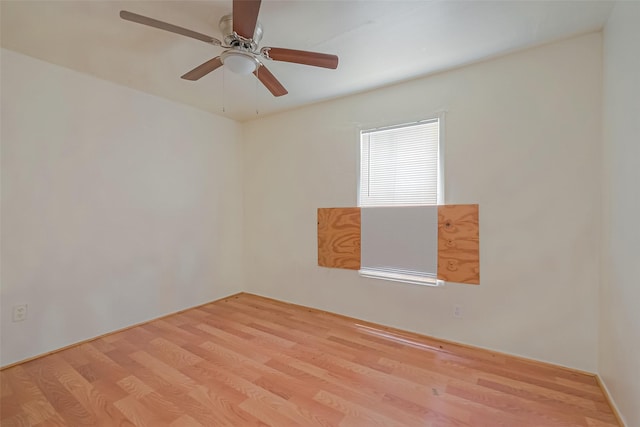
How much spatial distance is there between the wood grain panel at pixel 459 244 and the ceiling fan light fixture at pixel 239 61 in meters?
2.04

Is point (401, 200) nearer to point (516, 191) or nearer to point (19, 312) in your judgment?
point (516, 191)

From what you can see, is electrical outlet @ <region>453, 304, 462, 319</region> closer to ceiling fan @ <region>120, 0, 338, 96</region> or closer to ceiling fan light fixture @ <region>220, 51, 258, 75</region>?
ceiling fan @ <region>120, 0, 338, 96</region>

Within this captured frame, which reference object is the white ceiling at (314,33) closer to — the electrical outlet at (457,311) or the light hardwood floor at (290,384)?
the electrical outlet at (457,311)

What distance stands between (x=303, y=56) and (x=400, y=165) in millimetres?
1526

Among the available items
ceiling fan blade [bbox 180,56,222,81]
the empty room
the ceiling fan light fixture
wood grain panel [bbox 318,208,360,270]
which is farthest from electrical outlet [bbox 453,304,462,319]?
ceiling fan blade [bbox 180,56,222,81]

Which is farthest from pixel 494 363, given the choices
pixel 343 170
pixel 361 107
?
pixel 361 107

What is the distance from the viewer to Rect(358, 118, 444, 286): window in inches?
106

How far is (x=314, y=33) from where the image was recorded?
2037 mm

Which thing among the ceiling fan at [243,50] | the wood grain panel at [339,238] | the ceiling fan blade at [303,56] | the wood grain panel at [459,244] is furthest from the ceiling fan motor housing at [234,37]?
the wood grain panel at [459,244]

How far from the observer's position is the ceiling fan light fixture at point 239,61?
1.81 meters

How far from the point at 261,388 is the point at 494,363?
187 cm

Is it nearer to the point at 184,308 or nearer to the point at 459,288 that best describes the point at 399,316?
the point at 459,288

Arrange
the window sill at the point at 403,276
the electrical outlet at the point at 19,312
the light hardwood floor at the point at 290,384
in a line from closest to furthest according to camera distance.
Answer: the light hardwood floor at the point at 290,384
the electrical outlet at the point at 19,312
the window sill at the point at 403,276

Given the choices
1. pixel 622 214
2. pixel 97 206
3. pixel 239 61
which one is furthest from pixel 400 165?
pixel 97 206
